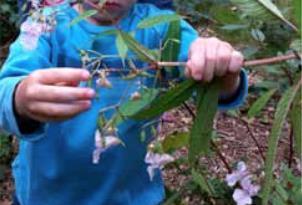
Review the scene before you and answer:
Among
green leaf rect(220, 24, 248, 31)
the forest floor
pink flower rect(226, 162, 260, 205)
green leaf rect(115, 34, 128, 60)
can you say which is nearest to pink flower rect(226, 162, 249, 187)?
pink flower rect(226, 162, 260, 205)

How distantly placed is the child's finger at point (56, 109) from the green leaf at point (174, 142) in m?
0.24

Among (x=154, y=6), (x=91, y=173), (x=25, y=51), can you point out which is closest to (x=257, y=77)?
(x=154, y=6)

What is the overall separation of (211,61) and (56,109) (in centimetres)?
22

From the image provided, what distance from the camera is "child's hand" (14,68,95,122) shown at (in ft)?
3.17

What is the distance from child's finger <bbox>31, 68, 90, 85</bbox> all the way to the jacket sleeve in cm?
15

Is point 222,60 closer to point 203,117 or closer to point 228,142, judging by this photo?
point 203,117

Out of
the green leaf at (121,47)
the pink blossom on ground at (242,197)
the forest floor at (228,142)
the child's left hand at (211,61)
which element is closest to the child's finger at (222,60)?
the child's left hand at (211,61)

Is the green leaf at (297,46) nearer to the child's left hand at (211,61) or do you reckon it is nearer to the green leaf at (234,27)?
the child's left hand at (211,61)

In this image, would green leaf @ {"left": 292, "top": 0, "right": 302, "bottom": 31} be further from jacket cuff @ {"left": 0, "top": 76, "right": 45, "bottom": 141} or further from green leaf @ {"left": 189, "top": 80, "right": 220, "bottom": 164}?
jacket cuff @ {"left": 0, "top": 76, "right": 45, "bottom": 141}

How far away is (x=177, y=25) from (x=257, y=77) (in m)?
0.65

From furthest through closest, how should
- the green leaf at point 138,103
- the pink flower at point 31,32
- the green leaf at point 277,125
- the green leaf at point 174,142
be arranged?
1. the green leaf at point 174,142
2. the pink flower at point 31,32
3. the green leaf at point 138,103
4. the green leaf at point 277,125

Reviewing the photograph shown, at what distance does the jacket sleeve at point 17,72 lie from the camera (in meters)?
1.20

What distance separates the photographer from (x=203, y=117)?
3.31 ft

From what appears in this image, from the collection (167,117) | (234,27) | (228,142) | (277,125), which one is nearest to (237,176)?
(234,27)
